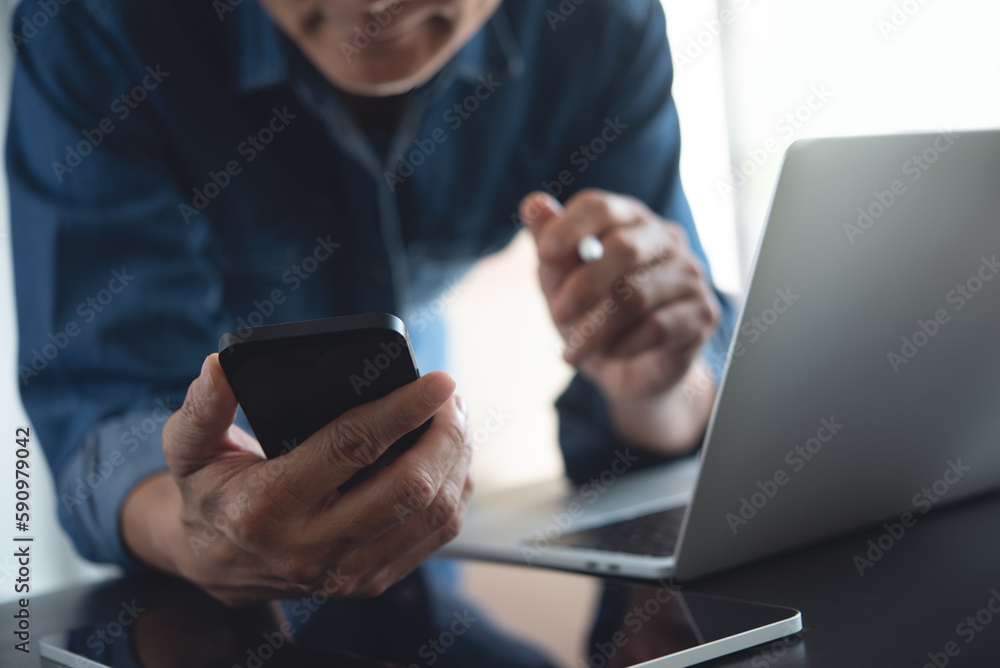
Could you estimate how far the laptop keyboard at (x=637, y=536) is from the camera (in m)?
0.63

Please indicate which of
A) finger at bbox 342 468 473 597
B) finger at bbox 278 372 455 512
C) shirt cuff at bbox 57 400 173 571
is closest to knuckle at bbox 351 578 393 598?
finger at bbox 342 468 473 597

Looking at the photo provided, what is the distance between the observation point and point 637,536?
68 centimetres

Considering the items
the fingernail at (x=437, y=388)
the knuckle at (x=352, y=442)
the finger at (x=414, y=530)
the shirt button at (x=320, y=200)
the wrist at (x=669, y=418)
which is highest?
the fingernail at (x=437, y=388)

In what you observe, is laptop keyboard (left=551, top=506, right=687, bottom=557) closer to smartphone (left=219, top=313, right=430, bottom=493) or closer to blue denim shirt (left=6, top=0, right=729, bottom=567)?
smartphone (left=219, top=313, right=430, bottom=493)

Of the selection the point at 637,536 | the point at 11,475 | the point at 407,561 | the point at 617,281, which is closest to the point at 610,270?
the point at 617,281

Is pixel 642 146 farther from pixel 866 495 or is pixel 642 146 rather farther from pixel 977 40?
pixel 977 40

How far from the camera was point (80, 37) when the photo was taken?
1140 mm

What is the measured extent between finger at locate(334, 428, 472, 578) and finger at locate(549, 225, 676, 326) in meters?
0.36

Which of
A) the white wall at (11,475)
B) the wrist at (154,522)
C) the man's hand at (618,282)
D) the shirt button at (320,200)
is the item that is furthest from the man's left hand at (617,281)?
the white wall at (11,475)

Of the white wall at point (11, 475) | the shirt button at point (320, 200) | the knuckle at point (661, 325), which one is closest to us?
the knuckle at point (661, 325)

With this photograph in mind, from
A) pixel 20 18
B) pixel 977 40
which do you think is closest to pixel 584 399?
pixel 20 18

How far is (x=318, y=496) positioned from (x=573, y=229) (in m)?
0.46

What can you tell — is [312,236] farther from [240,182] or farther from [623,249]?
[623,249]

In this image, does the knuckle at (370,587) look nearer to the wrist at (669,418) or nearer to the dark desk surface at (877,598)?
the dark desk surface at (877,598)
